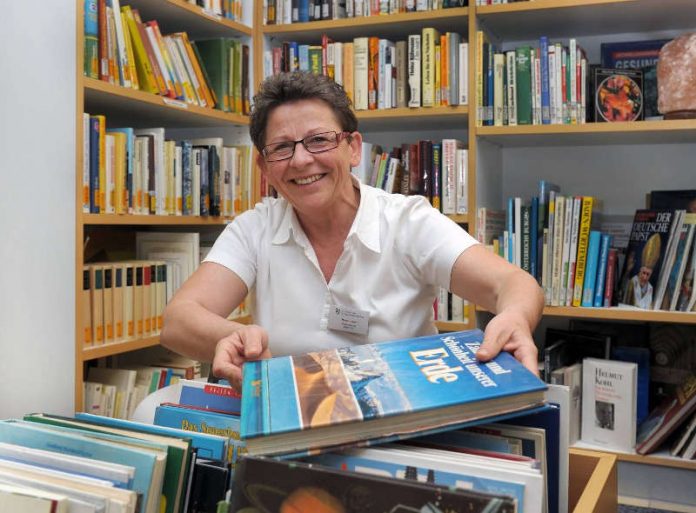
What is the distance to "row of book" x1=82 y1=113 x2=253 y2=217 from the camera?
2.11 metres

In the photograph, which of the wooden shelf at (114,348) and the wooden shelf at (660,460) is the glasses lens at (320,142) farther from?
the wooden shelf at (660,460)

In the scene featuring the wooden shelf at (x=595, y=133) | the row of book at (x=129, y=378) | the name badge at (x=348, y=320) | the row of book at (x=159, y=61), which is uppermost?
the row of book at (x=159, y=61)

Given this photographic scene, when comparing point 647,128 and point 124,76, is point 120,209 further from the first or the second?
point 647,128

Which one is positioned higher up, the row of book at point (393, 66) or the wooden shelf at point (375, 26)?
the wooden shelf at point (375, 26)

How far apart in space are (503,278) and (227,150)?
65.2 inches

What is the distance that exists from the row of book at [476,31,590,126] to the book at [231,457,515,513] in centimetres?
207

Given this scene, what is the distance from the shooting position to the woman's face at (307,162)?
1476 mm

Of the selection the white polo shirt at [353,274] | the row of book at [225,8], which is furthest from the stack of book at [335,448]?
the row of book at [225,8]

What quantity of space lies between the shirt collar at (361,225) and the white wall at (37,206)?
0.72m

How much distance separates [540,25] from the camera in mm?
2582

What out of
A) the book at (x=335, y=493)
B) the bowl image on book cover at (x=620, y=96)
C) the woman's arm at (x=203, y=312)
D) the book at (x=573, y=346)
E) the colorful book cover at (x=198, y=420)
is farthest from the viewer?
the book at (x=573, y=346)

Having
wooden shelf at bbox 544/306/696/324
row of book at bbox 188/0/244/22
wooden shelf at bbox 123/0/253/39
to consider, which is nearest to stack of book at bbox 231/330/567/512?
wooden shelf at bbox 544/306/696/324

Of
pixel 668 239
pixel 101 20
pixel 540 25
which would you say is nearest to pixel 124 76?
pixel 101 20

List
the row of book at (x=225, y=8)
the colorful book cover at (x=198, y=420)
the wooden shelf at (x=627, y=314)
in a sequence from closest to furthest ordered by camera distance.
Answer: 1. the colorful book cover at (x=198, y=420)
2. the wooden shelf at (x=627, y=314)
3. the row of book at (x=225, y=8)
